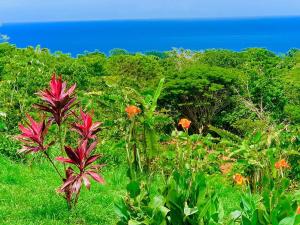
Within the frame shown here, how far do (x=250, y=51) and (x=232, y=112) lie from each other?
1213 centimetres

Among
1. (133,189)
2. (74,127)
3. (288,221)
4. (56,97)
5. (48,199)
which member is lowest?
(48,199)

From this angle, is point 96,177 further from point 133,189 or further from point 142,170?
point 133,189

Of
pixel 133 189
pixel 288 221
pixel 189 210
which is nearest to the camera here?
pixel 288 221

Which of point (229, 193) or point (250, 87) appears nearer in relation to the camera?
point (229, 193)

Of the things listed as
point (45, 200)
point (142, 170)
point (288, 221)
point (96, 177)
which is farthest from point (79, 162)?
point (288, 221)

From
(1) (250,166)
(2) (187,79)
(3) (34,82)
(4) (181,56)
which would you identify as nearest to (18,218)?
(1) (250,166)

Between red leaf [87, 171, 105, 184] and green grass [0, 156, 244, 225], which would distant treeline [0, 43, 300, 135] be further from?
red leaf [87, 171, 105, 184]

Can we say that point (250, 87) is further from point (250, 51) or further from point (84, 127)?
point (84, 127)

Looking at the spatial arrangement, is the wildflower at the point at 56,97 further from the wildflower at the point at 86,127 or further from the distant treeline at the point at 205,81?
the distant treeline at the point at 205,81

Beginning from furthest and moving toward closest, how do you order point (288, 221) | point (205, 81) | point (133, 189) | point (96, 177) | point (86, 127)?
point (205, 81) → point (86, 127) → point (96, 177) → point (133, 189) → point (288, 221)

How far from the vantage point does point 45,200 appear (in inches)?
242

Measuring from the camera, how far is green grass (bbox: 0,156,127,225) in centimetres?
561

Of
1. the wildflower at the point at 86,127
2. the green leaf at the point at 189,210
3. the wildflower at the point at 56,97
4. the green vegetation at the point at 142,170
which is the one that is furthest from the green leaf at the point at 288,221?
the wildflower at the point at 56,97

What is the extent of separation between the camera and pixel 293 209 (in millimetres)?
4414
